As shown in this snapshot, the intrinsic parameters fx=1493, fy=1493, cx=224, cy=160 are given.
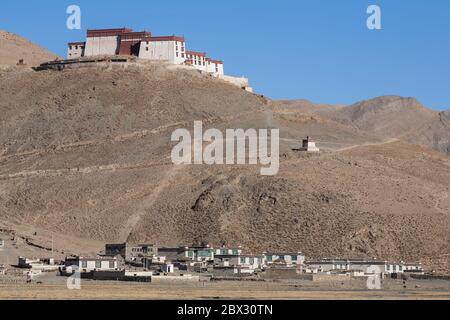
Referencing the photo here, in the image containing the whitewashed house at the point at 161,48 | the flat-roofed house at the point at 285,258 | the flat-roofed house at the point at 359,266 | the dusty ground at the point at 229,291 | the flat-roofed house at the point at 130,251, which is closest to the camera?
the dusty ground at the point at 229,291

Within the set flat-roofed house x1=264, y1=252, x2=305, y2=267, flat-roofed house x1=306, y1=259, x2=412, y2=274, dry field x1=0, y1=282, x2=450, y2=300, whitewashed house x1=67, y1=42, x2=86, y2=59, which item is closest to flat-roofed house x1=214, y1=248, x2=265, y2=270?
flat-roofed house x1=264, y1=252, x2=305, y2=267

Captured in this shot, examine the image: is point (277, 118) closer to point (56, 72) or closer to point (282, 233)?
point (56, 72)

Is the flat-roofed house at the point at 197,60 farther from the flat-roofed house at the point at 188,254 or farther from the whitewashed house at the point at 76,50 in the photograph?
the flat-roofed house at the point at 188,254

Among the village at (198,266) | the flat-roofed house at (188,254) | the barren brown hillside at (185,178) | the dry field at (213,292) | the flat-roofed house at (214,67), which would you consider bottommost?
the dry field at (213,292)

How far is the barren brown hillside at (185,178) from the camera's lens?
415 ft

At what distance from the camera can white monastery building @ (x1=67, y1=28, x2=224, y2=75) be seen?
17638 cm

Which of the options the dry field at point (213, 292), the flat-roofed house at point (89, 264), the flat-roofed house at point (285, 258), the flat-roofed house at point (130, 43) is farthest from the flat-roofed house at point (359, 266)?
the flat-roofed house at point (130, 43)

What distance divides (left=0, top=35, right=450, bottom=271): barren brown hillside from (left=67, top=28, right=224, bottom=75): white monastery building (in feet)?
7.49

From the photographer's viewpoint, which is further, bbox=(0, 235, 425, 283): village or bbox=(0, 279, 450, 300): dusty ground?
bbox=(0, 235, 425, 283): village

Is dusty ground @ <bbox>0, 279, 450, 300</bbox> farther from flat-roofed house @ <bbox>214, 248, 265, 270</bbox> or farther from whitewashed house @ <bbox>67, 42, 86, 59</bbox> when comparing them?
whitewashed house @ <bbox>67, 42, 86, 59</bbox>

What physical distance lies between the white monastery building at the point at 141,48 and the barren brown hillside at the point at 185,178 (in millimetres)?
2282

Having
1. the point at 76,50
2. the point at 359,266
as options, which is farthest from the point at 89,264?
the point at 76,50

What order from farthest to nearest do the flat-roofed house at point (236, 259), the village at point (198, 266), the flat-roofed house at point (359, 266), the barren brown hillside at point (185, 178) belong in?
the barren brown hillside at point (185, 178)
the flat-roofed house at point (359, 266)
the flat-roofed house at point (236, 259)
the village at point (198, 266)
